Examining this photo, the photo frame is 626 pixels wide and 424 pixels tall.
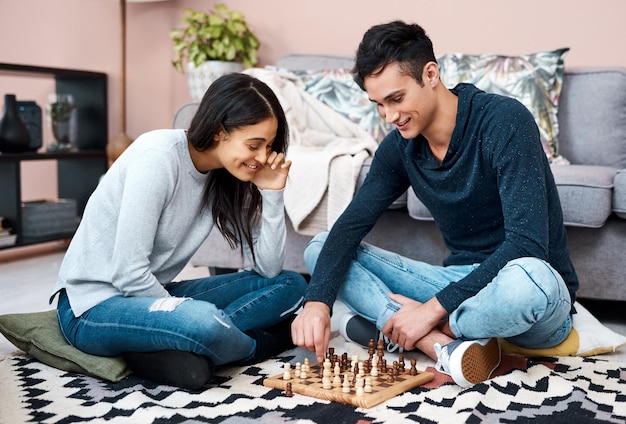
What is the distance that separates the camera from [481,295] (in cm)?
172

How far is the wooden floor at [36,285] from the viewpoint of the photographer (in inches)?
99.1

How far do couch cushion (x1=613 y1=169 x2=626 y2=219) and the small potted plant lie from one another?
2.06 metres

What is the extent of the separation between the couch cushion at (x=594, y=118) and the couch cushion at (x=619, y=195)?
1.94ft

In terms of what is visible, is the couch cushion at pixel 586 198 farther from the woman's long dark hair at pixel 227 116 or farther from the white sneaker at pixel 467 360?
the woman's long dark hair at pixel 227 116

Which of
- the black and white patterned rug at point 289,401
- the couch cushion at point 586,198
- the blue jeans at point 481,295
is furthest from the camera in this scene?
the couch cushion at point 586,198

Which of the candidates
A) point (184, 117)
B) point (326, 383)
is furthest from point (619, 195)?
point (184, 117)

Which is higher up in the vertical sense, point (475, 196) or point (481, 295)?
point (475, 196)

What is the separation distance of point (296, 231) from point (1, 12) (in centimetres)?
220

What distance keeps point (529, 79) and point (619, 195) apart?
0.77m

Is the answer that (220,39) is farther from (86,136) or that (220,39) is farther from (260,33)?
(86,136)

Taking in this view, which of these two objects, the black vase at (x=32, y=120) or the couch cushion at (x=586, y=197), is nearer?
the couch cushion at (x=586, y=197)

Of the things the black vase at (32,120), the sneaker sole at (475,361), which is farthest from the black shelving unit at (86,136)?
the sneaker sole at (475,361)

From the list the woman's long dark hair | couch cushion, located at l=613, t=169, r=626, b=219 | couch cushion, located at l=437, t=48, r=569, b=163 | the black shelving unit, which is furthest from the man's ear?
the black shelving unit

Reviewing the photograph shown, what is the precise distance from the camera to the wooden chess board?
1.60 metres
